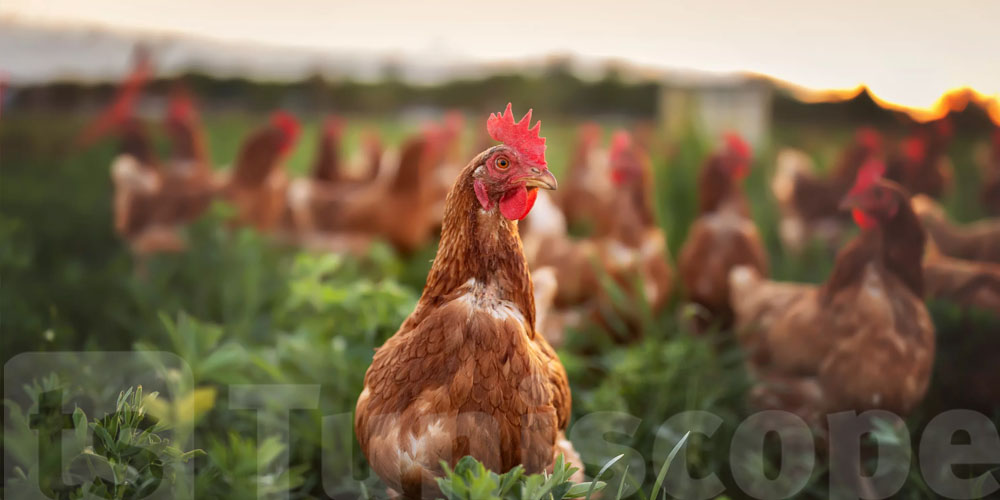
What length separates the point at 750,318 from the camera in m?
2.54

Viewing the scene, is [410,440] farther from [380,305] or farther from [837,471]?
[837,471]

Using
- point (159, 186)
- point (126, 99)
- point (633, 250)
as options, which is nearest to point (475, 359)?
point (633, 250)

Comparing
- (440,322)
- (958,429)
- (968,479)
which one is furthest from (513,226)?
(958,429)

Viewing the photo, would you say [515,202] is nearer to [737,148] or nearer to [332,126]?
[737,148]

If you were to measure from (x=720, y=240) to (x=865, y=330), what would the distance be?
3.91 ft

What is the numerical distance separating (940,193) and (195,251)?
4724 mm

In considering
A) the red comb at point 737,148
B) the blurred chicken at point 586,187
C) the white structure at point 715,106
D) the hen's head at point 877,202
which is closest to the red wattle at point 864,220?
the hen's head at point 877,202

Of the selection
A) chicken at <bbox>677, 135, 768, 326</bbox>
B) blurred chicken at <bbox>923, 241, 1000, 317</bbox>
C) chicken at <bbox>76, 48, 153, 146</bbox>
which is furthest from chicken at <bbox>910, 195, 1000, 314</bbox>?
chicken at <bbox>76, 48, 153, 146</bbox>

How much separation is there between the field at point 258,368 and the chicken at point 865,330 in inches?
7.2

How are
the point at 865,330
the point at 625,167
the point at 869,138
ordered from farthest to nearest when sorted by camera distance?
the point at 869,138
the point at 625,167
the point at 865,330

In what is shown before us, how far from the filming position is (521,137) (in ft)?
4.55

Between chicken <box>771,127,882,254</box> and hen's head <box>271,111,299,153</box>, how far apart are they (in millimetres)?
3452

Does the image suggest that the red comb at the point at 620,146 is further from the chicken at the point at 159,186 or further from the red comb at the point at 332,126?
the chicken at the point at 159,186

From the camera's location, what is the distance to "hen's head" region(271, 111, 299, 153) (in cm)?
429
